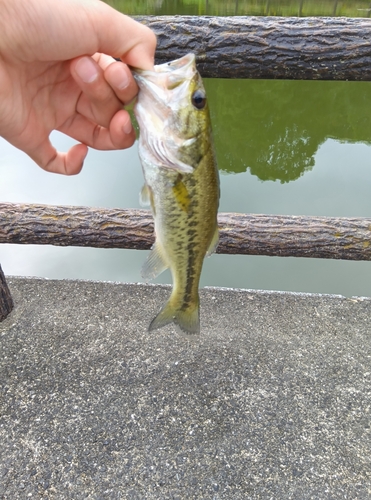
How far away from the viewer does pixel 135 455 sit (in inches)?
80.4

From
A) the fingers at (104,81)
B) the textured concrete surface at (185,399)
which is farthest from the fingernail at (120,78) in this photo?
the textured concrete surface at (185,399)

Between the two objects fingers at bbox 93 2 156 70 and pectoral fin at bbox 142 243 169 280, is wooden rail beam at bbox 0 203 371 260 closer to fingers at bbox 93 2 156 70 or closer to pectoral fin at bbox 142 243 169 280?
pectoral fin at bbox 142 243 169 280

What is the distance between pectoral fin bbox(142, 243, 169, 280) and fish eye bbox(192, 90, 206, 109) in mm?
494

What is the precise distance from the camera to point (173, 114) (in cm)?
122

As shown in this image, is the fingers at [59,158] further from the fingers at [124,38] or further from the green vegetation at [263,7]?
the green vegetation at [263,7]

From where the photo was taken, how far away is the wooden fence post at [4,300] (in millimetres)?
2709

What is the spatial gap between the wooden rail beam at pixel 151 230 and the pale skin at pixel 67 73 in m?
1.03

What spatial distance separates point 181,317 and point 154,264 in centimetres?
30

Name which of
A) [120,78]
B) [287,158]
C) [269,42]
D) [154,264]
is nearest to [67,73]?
[120,78]

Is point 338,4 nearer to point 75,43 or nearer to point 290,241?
point 290,241

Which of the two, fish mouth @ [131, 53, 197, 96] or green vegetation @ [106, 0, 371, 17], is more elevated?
fish mouth @ [131, 53, 197, 96]

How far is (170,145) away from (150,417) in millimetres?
1585

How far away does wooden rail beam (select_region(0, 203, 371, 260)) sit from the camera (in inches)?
100.0

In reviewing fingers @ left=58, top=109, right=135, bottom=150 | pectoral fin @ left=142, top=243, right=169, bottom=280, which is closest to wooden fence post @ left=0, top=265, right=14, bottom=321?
fingers @ left=58, top=109, right=135, bottom=150
